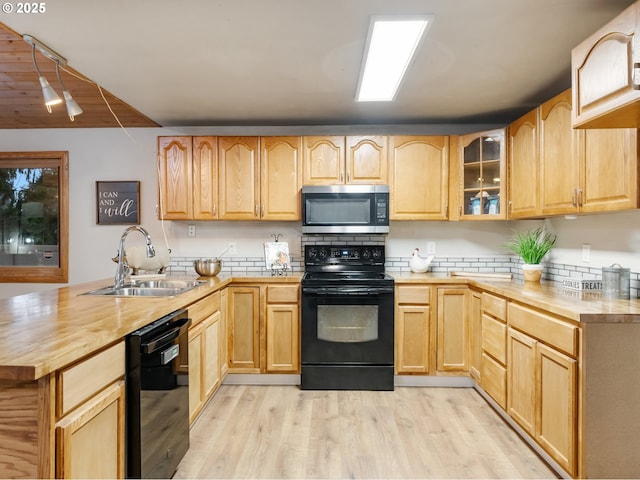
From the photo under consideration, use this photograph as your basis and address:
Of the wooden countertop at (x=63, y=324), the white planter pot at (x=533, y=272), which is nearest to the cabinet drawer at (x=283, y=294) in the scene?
the wooden countertop at (x=63, y=324)

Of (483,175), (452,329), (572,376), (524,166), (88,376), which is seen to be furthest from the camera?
(483,175)

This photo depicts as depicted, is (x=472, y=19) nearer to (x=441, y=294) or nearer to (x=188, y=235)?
(x=441, y=294)

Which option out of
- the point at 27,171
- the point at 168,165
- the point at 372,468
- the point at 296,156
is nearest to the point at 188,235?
the point at 168,165

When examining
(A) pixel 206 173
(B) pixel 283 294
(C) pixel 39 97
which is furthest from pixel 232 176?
(C) pixel 39 97

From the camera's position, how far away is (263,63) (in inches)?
90.7

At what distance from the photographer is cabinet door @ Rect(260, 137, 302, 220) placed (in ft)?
11.0

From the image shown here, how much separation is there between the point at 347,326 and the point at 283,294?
1.92 ft

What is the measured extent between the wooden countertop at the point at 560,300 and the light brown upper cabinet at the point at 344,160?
95 centimetres

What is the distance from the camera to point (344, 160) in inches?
131

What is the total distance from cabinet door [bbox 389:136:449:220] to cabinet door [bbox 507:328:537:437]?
1322 mm

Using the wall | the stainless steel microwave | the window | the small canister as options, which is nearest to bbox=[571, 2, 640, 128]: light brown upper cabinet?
the small canister

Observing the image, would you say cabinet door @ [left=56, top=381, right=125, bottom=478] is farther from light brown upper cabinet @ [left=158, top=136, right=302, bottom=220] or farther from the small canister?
the small canister

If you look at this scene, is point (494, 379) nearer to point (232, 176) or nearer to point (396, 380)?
point (396, 380)

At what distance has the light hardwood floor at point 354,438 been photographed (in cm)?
200
